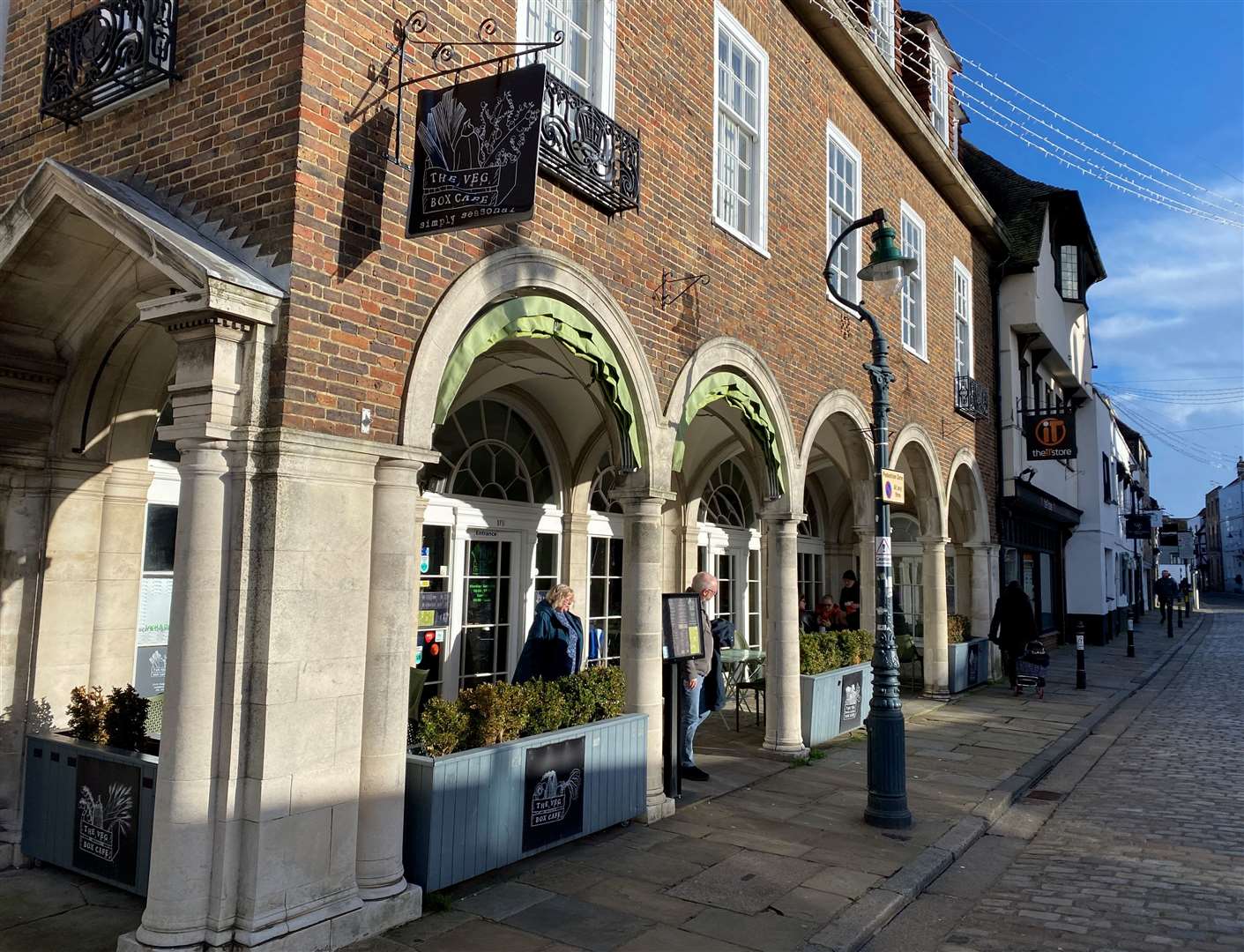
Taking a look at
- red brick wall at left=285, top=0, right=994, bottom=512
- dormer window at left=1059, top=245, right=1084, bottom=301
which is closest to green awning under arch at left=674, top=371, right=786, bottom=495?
red brick wall at left=285, top=0, right=994, bottom=512

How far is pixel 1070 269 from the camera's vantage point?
24266mm

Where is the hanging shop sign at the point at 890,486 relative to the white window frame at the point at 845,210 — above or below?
below

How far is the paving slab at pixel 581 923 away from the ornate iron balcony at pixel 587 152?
15.7 ft

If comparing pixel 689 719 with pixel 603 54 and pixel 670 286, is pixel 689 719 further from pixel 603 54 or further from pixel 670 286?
pixel 603 54

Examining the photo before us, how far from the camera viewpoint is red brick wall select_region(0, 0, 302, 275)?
4.90 metres

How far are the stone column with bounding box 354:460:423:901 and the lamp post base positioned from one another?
393cm

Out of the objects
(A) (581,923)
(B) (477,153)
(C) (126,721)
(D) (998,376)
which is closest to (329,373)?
(B) (477,153)

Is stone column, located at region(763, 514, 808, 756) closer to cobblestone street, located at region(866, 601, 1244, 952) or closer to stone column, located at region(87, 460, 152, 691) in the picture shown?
cobblestone street, located at region(866, 601, 1244, 952)

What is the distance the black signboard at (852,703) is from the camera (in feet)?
35.8

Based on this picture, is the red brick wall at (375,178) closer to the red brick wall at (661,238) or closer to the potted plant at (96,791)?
the red brick wall at (661,238)

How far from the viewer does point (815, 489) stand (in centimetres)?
1903

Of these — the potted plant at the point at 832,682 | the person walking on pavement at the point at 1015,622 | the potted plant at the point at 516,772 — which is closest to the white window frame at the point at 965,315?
the person walking on pavement at the point at 1015,622

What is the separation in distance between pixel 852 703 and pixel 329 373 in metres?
8.39

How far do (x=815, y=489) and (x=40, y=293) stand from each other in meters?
15.4
